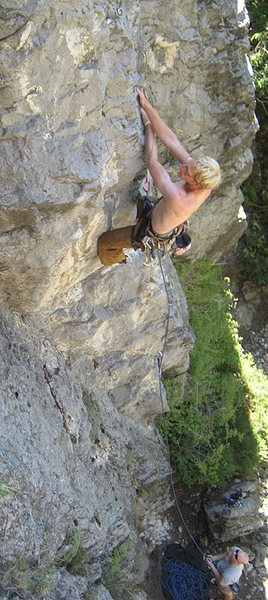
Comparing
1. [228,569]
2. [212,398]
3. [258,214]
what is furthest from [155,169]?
[258,214]

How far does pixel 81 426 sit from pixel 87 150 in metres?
2.34

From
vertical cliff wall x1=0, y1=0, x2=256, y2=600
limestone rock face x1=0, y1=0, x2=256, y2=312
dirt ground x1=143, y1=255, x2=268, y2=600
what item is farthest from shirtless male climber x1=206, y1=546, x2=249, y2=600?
limestone rock face x1=0, y1=0, x2=256, y2=312

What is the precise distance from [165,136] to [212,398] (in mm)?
4135

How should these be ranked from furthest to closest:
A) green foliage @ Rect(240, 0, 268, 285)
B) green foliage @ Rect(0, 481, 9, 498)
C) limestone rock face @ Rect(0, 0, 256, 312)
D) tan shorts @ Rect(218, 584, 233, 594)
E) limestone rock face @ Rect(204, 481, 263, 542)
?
green foliage @ Rect(240, 0, 268, 285) < limestone rock face @ Rect(204, 481, 263, 542) < tan shorts @ Rect(218, 584, 233, 594) < green foliage @ Rect(0, 481, 9, 498) < limestone rock face @ Rect(0, 0, 256, 312)

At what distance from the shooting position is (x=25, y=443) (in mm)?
3527

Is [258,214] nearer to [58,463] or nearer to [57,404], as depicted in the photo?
[57,404]

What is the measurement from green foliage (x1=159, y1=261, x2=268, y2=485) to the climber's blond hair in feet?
11.6

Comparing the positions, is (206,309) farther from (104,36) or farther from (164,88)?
(104,36)

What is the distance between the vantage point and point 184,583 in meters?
5.27

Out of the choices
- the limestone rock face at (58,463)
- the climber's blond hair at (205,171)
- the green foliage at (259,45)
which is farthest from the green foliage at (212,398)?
the climber's blond hair at (205,171)

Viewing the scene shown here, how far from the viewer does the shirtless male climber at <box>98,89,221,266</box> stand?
3342 mm

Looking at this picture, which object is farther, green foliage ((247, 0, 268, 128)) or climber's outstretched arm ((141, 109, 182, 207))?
green foliage ((247, 0, 268, 128))

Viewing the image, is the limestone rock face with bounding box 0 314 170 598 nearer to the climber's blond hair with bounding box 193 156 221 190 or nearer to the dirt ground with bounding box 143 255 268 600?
the dirt ground with bounding box 143 255 268 600

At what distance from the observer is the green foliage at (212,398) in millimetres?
6516
